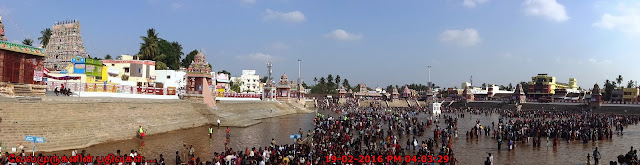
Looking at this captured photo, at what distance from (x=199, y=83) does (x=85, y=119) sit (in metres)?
17.0

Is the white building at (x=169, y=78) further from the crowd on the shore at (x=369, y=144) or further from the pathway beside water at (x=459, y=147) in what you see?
the crowd on the shore at (x=369, y=144)

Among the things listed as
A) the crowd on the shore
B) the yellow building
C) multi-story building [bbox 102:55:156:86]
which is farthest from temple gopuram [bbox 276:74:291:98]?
the yellow building

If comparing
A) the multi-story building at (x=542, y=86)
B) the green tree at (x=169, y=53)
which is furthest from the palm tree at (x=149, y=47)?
the multi-story building at (x=542, y=86)

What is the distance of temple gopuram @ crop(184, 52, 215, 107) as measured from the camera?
36469 millimetres

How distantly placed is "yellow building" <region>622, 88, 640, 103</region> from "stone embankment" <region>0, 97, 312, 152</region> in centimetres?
7883

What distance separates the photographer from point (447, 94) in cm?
11850

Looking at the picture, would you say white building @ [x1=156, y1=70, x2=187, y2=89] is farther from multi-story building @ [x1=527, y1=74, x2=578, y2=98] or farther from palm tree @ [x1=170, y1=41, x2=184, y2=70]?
multi-story building @ [x1=527, y1=74, x2=578, y2=98]

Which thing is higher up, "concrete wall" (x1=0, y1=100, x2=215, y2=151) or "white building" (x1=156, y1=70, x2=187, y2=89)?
"white building" (x1=156, y1=70, x2=187, y2=89)

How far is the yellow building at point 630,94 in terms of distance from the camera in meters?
77.8

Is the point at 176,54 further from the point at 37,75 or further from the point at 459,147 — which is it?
the point at 459,147
